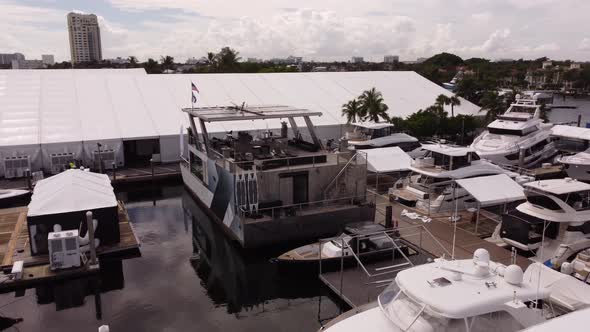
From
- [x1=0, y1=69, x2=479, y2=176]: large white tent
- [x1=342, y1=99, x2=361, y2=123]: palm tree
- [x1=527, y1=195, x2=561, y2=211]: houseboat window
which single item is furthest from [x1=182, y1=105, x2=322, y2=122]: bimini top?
[x1=342, y1=99, x2=361, y2=123]: palm tree

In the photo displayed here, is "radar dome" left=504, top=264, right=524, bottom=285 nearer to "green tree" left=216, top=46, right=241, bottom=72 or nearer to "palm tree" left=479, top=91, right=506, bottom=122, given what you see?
"palm tree" left=479, top=91, right=506, bottom=122

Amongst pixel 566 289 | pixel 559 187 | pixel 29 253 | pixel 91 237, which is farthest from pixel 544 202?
pixel 29 253

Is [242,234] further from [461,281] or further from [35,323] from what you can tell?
[461,281]

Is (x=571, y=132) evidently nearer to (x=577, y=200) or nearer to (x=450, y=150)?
(x=450, y=150)

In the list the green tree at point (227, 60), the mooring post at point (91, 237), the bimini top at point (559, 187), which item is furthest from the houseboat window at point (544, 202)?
the green tree at point (227, 60)

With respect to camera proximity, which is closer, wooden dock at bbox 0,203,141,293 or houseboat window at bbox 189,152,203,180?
wooden dock at bbox 0,203,141,293

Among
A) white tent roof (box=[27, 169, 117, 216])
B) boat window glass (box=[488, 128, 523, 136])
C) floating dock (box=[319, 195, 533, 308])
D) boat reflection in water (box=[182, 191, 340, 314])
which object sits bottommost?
boat reflection in water (box=[182, 191, 340, 314])
